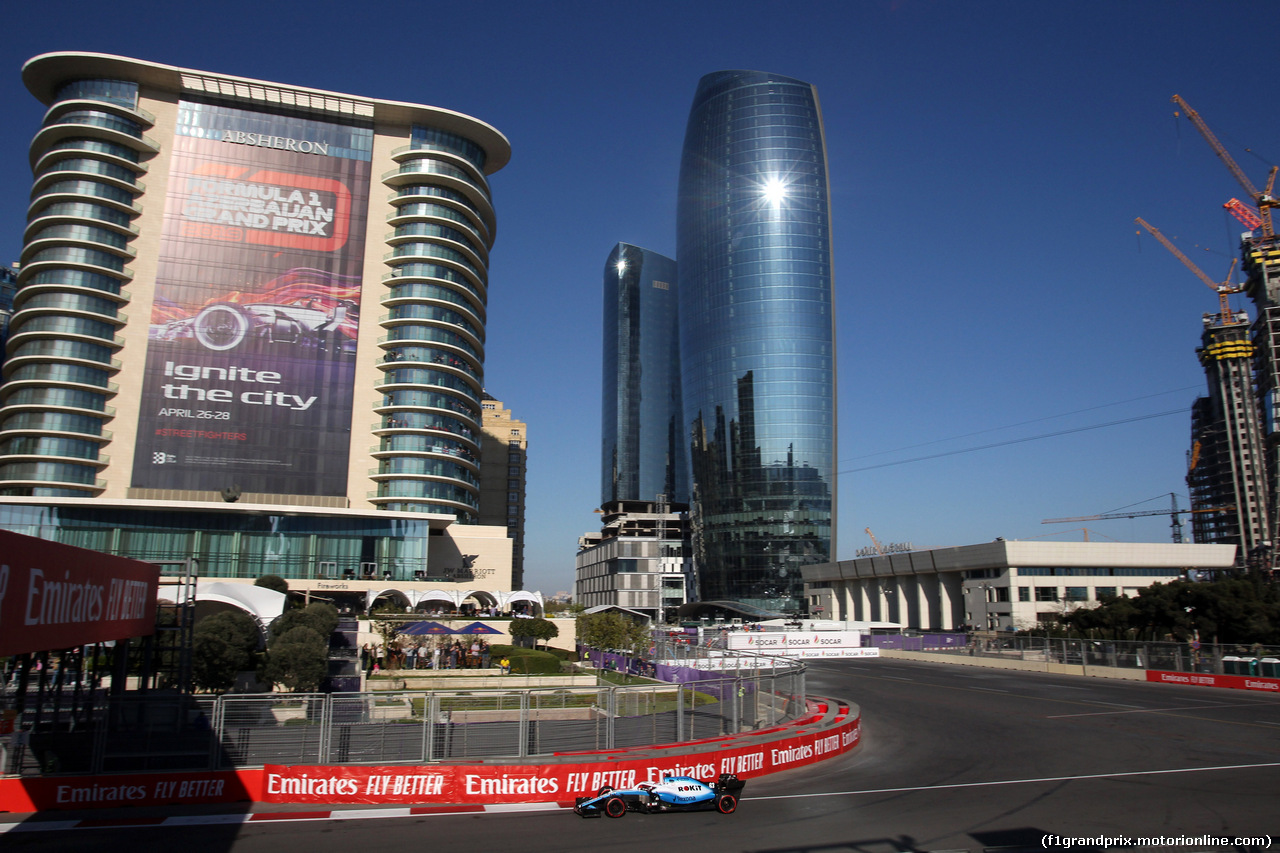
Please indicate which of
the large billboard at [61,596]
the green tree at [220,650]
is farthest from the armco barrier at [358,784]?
the green tree at [220,650]

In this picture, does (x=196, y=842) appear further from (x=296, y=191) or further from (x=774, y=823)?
(x=296, y=191)

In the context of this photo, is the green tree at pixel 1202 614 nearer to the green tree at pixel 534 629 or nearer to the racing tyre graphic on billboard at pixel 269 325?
the green tree at pixel 534 629

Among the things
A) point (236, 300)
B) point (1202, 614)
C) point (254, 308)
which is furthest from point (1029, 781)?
point (236, 300)

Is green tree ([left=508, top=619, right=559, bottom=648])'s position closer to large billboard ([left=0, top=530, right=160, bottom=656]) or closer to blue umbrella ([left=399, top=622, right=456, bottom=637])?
blue umbrella ([left=399, top=622, right=456, bottom=637])

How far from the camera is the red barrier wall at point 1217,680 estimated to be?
144 ft

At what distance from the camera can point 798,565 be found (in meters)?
159

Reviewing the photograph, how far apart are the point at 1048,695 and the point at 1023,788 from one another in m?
25.6

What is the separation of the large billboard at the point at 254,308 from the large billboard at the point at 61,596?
66.6 metres

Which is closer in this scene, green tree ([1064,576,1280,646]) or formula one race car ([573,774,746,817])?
formula one race car ([573,774,746,817])

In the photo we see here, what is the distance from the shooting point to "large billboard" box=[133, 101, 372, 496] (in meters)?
81.4

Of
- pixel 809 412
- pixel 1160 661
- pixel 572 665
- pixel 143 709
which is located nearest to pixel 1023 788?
pixel 143 709

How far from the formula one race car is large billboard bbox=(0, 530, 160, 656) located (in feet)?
35.0

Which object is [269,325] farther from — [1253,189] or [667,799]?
[1253,189]

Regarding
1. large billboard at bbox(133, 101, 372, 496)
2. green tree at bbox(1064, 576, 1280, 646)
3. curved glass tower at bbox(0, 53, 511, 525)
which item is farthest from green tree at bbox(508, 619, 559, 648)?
green tree at bbox(1064, 576, 1280, 646)
